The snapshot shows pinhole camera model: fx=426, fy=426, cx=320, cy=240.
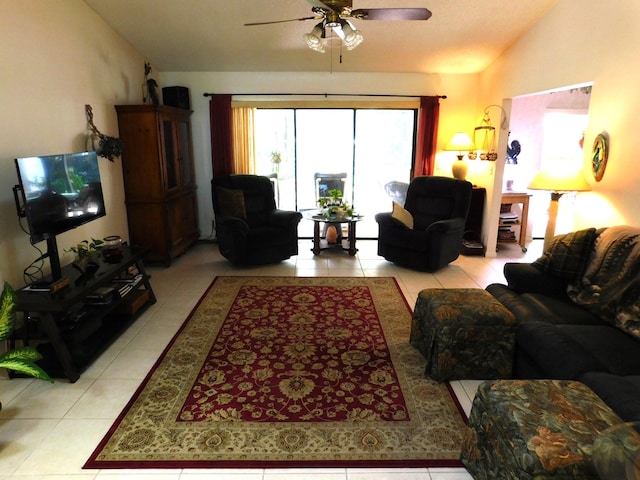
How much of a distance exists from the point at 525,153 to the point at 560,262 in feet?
11.5

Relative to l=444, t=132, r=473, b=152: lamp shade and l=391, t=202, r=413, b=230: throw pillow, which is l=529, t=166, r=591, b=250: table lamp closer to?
l=391, t=202, r=413, b=230: throw pillow

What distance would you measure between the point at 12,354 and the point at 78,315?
74 cm

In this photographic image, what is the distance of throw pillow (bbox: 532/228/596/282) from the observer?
9.79 ft

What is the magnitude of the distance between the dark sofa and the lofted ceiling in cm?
255

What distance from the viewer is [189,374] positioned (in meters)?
2.84

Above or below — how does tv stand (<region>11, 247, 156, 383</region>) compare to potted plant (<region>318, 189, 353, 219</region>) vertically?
below

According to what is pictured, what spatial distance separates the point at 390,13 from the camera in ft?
9.89

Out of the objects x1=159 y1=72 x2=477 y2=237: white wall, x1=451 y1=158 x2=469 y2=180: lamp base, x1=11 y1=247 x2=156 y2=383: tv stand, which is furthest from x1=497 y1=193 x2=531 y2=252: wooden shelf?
x1=11 y1=247 x2=156 y2=383: tv stand

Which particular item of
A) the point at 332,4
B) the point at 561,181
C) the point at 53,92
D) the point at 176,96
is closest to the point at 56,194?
the point at 53,92

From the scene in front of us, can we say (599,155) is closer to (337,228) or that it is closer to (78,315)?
(337,228)

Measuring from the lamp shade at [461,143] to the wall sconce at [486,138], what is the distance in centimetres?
15

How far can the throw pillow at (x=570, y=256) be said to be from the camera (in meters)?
2.98

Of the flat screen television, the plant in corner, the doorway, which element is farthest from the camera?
the doorway

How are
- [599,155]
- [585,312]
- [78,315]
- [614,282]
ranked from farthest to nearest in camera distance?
[599,155], [78,315], [585,312], [614,282]
